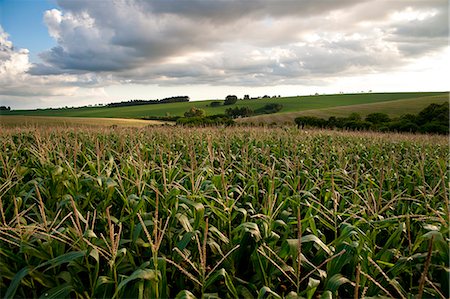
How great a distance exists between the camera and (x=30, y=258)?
2719 mm

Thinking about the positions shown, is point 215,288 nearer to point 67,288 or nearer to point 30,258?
point 67,288

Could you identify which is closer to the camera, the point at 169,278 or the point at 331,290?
the point at 331,290

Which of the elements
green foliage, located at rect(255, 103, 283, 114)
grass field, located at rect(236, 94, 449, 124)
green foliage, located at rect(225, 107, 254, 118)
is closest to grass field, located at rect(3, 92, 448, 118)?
green foliage, located at rect(255, 103, 283, 114)

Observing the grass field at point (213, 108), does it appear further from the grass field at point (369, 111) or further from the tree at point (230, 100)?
the grass field at point (369, 111)

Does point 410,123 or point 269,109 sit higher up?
point 269,109

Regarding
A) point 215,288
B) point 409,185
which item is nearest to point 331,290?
point 215,288

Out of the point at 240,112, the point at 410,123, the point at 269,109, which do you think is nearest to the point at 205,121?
the point at 240,112

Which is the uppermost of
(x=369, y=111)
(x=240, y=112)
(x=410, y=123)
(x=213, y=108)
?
(x=213, y=108)

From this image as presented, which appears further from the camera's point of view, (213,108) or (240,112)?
(213,108)

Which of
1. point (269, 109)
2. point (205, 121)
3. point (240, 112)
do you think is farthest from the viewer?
point (269, 109)

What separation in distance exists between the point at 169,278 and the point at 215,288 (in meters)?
0.48

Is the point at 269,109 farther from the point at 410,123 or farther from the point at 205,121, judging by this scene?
the point at 410,123

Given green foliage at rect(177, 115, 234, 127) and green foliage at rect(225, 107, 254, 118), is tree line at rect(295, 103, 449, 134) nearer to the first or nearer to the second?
green foliage at rect(177, 115, 234, 127)

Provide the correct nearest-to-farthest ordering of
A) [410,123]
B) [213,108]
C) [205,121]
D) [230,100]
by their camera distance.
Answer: [410,123]
[205,121]
[213,108]
[230,100]
